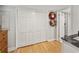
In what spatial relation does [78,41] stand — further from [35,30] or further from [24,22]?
[24,22]

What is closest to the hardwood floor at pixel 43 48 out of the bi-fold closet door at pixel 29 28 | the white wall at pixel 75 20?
the bi-fold closet door at pixel 29 28

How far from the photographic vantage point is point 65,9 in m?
1.41

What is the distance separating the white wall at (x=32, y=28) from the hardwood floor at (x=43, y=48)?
47 millimetres

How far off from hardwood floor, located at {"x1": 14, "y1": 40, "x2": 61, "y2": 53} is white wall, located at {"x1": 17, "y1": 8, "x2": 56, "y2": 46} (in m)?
0.05

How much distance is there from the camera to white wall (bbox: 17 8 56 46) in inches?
56.1

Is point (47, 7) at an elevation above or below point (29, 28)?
above

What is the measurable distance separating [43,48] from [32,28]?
0.26 meters

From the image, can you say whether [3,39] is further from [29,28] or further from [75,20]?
[75,20]

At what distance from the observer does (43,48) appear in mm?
1442

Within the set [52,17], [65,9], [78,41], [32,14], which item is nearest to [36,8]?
[32,14]

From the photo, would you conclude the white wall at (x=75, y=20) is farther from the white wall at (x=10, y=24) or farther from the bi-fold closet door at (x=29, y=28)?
the white wall at (x=10, y=24)

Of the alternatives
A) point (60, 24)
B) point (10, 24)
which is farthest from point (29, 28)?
point (60, 24)

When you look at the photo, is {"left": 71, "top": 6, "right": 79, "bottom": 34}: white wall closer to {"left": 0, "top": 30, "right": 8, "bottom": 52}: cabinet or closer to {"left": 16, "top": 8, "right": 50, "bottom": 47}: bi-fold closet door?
{"left": 16, "top": 8, "right": 50, "bottom": 47}: bi-fold closet door
